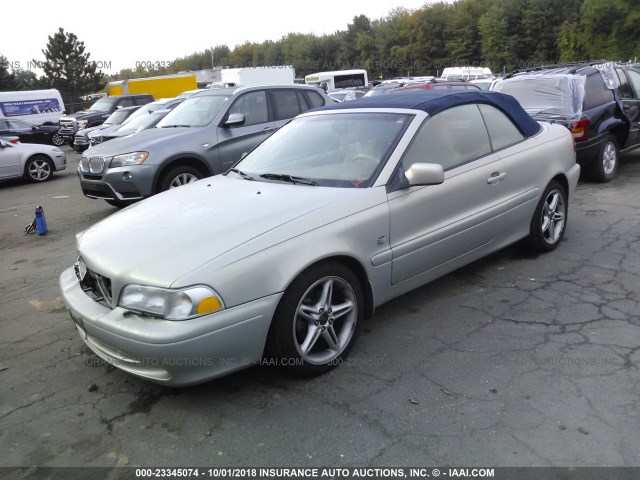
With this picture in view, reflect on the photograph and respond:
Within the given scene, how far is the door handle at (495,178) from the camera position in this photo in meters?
4.34

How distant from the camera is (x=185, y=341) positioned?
2.74 m

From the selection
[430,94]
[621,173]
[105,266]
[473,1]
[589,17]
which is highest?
[473,1]

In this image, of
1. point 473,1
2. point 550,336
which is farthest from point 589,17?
point 550,336

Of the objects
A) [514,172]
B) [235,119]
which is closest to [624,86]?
[514,172]

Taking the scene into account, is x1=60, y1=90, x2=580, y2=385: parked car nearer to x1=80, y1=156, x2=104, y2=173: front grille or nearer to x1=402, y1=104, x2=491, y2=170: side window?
x1=402, y1=104, x2=491, y2=170: side window

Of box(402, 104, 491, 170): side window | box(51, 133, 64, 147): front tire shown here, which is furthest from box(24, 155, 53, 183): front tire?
→ box(402, 104, 491, 170): side window

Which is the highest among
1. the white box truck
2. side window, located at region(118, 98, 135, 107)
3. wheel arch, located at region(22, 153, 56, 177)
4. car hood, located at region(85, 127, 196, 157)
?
the white box truck

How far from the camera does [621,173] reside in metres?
8.94

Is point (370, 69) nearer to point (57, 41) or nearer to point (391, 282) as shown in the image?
point (57, 41)

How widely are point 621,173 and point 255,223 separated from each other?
25.8ft

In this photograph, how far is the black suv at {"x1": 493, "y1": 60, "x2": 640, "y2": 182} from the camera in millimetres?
7762

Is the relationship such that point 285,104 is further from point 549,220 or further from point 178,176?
point 549,220

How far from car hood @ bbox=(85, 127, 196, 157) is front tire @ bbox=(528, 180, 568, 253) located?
493 cm

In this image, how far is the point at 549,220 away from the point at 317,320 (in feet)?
9.69
